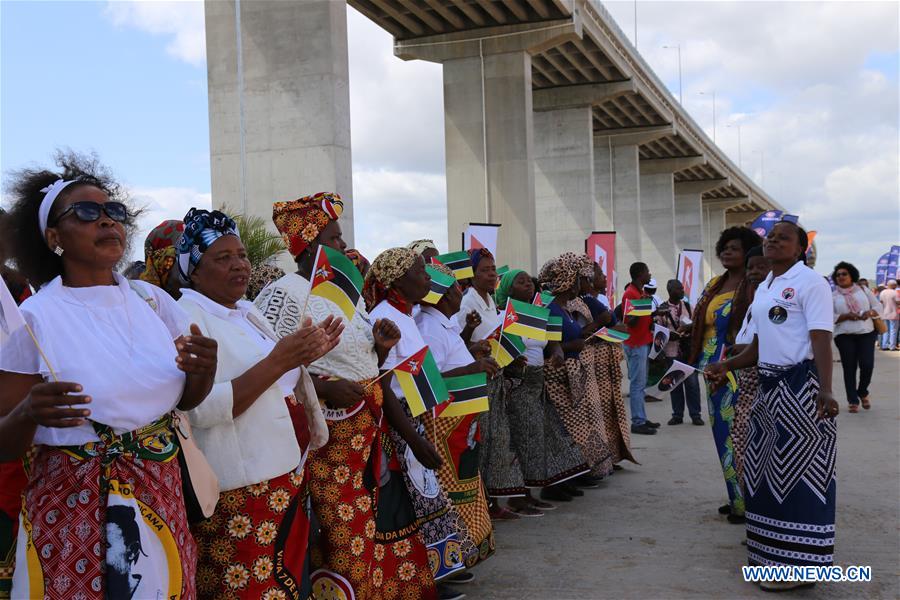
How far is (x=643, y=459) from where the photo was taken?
8891mm

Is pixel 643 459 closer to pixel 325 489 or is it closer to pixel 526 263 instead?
pixel 325 489

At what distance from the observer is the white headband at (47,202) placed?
8.52 ft

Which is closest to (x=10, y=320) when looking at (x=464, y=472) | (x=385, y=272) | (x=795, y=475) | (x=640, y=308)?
(x=385, y=272)

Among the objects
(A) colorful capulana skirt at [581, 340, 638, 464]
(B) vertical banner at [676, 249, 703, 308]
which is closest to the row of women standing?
(A) colorful capulana skirt at [581, 340, 638, 464]

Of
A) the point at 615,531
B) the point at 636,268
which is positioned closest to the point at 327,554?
→ the point at 615,531

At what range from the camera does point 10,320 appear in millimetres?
2285

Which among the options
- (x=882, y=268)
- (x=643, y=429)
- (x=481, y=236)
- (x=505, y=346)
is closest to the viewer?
(x=505, y=346)

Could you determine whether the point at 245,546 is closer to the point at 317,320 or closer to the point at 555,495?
the point at 317,320

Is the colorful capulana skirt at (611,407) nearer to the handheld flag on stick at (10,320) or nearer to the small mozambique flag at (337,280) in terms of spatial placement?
the small mozambique flag at (337,280)

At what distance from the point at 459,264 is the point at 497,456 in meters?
1.46

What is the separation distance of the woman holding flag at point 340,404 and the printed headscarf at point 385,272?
579mm

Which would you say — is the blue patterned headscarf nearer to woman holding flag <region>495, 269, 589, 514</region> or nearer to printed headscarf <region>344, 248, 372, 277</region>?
printed headscarf <region>344, 248, 372, 277</region>

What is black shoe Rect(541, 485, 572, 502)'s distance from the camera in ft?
23.5

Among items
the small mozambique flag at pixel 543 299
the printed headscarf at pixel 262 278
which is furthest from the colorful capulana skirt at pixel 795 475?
the printed headscarf at pixel 262 278
